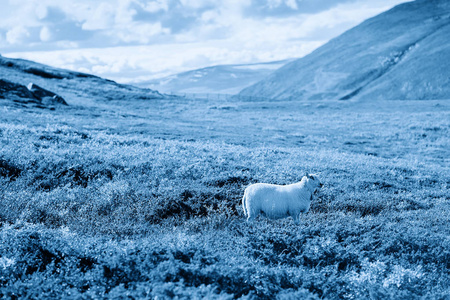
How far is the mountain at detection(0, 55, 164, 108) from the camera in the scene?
138 feet

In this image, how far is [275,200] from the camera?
8.55 m

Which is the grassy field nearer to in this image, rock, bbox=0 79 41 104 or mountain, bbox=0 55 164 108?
rock, bbox=0 79 41 104

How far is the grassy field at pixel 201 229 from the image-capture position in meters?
5.11

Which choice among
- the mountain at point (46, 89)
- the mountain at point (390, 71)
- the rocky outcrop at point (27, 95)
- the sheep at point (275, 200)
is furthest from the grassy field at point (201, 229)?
the mountain at point (390, 71)

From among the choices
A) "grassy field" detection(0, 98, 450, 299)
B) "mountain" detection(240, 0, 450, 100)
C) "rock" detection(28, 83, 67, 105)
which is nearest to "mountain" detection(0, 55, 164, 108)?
"rock" detection(28, 83, 67, 105)

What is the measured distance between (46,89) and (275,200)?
58800 millimetres

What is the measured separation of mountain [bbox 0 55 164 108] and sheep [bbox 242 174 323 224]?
35.7 m

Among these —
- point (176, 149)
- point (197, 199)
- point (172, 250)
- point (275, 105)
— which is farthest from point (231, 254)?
point (275, 105)

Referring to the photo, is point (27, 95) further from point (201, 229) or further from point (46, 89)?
point (201, 229)

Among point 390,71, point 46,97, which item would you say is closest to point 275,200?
point 46,97

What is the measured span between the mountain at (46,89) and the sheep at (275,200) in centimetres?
3572

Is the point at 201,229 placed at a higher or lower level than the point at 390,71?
lower

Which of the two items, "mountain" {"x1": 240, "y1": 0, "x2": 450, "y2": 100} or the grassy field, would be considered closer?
the grassy field

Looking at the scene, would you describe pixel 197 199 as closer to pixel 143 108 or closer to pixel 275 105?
pixel 143 108
